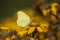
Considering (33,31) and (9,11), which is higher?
(9,11)

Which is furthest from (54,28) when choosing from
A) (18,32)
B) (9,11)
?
(9,11)

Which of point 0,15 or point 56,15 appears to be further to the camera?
point 0,15

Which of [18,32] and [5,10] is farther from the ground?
[5,10]

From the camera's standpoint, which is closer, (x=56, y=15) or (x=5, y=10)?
(x=56, y=15)

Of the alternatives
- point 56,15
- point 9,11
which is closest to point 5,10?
point 9,11

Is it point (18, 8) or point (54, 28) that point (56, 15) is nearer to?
point (54, 28)

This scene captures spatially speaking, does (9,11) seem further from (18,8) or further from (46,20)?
(46,20)

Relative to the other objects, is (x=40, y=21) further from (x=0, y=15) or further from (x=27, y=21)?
(x=0, y=15)

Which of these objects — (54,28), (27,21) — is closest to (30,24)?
(27,21)
